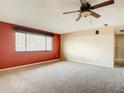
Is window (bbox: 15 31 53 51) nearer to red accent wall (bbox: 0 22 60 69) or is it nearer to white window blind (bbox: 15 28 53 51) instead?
white window blind (bbox: 15 28 53 51)

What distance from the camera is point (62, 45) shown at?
7242 millimetres

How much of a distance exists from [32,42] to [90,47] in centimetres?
355

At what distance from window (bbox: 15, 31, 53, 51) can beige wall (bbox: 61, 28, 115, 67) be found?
52.7 inches

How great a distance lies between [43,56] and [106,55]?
3.75m

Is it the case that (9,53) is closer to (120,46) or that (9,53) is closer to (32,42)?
(32,42)

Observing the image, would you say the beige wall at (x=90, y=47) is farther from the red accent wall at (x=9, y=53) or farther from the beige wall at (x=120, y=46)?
the beige wall at (x=120, y=46)

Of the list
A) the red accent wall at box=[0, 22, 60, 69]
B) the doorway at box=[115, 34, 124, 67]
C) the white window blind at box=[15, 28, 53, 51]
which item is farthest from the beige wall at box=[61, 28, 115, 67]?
the doorway at box=[115, 34, 124, 67]

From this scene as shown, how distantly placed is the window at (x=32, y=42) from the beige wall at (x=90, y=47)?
1.34m

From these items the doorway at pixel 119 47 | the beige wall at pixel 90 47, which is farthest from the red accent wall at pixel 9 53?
the doorway at pixel 119 47

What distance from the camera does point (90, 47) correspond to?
18.8 ft

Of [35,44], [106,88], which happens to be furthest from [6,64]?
[106,88]

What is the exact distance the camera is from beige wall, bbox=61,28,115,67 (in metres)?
5.00

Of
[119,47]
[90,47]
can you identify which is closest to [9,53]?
[90,47]

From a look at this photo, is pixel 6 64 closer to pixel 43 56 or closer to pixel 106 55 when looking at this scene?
pixel 43 56
